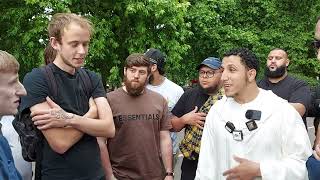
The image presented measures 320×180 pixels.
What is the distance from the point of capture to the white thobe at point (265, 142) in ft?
11.2

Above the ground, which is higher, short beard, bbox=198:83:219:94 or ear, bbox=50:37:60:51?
ear, bbox=50:37:60:51

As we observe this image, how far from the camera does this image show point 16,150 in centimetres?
412

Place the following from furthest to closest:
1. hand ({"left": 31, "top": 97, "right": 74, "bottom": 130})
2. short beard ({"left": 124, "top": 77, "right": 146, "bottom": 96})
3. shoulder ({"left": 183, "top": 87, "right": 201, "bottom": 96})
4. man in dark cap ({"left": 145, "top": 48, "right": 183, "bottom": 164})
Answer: man in dark cap ({"left": 145, "top": 48, "right": 183, "bottom": 164})
shoulder ({"left": 183, "top": 87, "right": 201, "bottom": 96})
short beard ({"left": 124, "top": 77, "right": 146, "bottom": 96})
hand ({"left": 31, "top": 97, "right": 74, "bottom": 130})

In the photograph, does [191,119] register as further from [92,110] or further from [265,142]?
[92,110]

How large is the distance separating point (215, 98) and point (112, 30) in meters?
14.0

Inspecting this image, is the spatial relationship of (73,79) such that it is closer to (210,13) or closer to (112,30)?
(112,30)

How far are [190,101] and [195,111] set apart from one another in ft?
0.81

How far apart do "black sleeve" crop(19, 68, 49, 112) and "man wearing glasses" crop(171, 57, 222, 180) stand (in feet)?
5.72

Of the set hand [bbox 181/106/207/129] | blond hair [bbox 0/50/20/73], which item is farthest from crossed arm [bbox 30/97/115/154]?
hand [bbox 181/106/207/129]

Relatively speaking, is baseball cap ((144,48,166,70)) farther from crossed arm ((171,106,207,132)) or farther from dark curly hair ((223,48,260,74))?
dark curly hair ((223,48,260,74))

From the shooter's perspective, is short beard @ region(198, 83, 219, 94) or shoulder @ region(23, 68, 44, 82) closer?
shoulder @ region(23, 68, 44, 82)

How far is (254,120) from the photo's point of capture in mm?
3518

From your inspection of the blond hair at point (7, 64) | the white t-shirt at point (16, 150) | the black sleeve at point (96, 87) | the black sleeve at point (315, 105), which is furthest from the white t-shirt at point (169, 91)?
the blond hair at point (7, 64)

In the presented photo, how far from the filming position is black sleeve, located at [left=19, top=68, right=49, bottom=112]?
10.8ft
